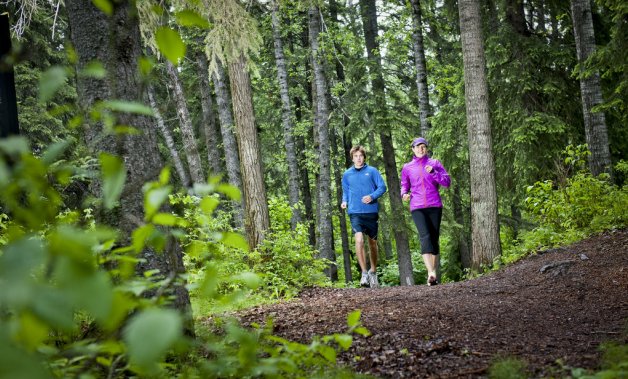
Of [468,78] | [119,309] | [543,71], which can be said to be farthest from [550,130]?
[119,309]

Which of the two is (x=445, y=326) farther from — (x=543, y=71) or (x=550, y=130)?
(x=543, y=71)

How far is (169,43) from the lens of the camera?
4.48ft

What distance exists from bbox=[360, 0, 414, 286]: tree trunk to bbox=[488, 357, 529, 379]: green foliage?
620 inches

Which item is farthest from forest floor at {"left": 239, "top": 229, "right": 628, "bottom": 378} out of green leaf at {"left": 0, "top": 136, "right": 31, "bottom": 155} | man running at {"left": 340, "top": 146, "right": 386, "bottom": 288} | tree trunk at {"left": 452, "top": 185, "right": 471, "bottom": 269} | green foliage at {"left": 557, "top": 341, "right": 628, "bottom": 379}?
tree trunk at {"left": 452, "top": 185, "right": 471, "bottom": 269}

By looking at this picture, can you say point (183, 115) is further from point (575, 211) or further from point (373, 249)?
point (575, 211)

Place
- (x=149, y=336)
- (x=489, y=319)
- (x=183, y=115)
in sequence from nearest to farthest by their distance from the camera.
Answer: (x=149, y=336)
(x=489, y=319)
(x=183, y=115)

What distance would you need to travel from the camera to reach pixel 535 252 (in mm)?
8891

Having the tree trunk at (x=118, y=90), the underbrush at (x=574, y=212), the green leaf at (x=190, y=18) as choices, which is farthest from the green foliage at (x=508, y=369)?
the underbrush at (x=574, y=212)

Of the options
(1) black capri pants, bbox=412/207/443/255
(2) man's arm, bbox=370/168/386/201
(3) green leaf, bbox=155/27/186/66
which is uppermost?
(3) green leaf, bbox=155/27/186/66

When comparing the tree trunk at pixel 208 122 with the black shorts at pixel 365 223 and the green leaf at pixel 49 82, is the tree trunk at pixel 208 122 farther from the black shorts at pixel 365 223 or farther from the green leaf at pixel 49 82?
the green leaf at pixel 49 82

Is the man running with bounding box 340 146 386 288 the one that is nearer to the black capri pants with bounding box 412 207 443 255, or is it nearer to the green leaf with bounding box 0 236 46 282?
the black capri pants with bounding box 412 207 443 255

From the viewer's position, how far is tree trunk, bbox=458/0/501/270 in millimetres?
9531

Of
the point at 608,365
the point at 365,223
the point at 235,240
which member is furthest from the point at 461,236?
the point at 235,240

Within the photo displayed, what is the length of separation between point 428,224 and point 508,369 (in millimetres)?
5884
